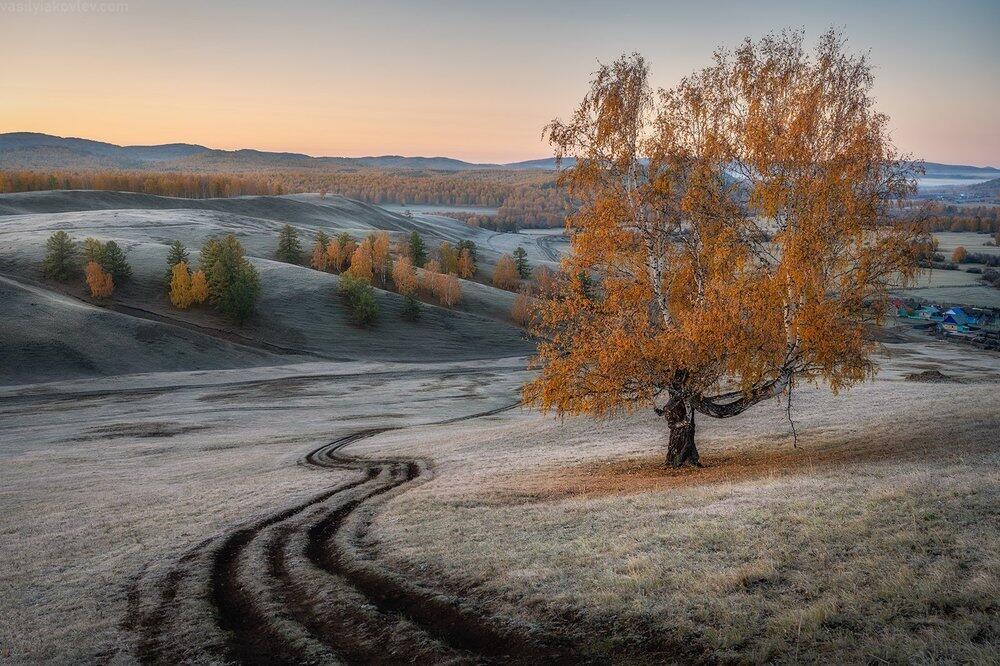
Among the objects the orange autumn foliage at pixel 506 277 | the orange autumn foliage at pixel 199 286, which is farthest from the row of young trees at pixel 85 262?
the orange autumn foliage at pixel 506 277

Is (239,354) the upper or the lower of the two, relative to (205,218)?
lower

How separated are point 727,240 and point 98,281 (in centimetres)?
10473

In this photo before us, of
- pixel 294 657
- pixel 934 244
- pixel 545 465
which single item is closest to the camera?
pixel 294 657

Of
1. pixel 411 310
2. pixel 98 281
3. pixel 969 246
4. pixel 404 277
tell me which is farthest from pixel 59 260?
pixel 969 246

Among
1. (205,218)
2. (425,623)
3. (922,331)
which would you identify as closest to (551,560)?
(425,623)

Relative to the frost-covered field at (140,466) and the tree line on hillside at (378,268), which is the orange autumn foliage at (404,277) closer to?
the tree line on hillside at (378,268)

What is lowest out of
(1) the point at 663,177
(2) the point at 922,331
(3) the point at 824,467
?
(2) the point at 922,331

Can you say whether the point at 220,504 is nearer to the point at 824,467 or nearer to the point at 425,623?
the point at 425,623

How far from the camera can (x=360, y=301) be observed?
107 metres

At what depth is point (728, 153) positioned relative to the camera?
22047 millimetres

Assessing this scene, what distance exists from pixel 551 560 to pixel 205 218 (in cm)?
18951

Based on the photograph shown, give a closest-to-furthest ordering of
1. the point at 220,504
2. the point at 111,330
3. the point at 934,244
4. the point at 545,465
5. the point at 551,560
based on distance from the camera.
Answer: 1. the point at 551,560
2. the point at 934,244
3. the point at 220,504
4. the point at 545,465
5. the point at 111,330

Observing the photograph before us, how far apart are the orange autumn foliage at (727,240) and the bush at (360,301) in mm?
85376

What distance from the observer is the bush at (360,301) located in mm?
106000
